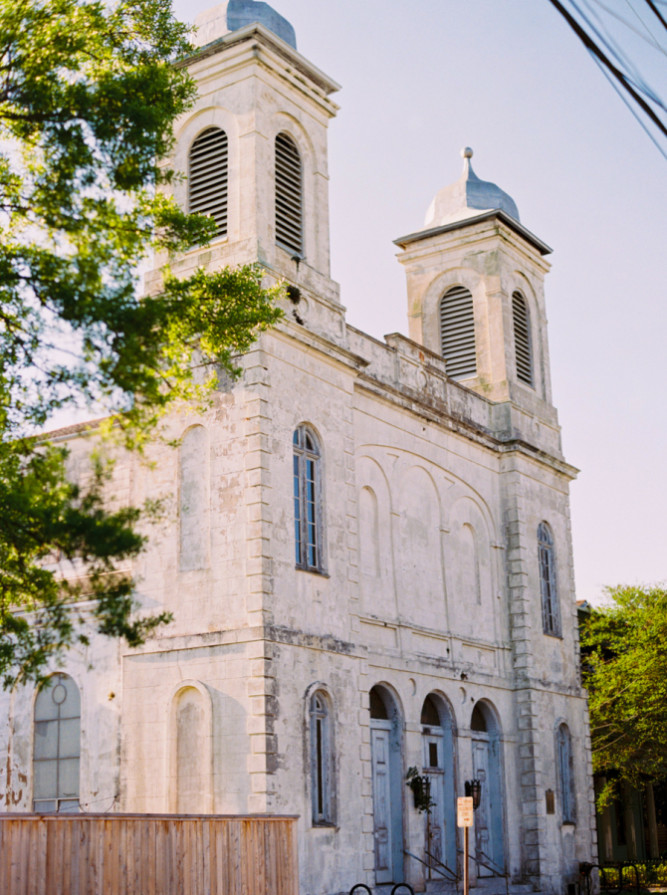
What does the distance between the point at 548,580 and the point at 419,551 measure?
618 cm

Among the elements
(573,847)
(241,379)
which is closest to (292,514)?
(241,379)

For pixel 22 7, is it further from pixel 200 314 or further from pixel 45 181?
pixel 200 314

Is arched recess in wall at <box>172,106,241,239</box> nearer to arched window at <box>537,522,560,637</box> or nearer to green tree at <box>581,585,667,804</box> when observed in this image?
arched window at <box>537,522,560,637</box>

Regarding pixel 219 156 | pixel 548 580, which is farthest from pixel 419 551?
pixel 219 156

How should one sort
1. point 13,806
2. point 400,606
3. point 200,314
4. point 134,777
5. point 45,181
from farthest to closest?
point 400,606 → point 13,806 → point 134,777 → point 200,314 → point 45,181

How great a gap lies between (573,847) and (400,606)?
8.41 m

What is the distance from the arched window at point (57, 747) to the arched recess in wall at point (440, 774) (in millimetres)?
6690

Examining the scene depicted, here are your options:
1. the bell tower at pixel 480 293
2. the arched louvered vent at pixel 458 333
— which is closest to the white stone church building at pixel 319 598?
the bell tower at pixel 480 293

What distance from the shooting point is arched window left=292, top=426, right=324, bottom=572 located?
20.8m

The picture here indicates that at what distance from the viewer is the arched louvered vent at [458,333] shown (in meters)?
30.3

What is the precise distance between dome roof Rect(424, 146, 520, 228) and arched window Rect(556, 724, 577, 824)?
12680mm

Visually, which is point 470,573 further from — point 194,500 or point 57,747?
point 57,747

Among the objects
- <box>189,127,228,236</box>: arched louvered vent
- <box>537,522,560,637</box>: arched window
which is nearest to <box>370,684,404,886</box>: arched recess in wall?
<box>537,522,560,637</box>: arched window

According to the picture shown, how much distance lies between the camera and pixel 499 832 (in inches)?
1022
